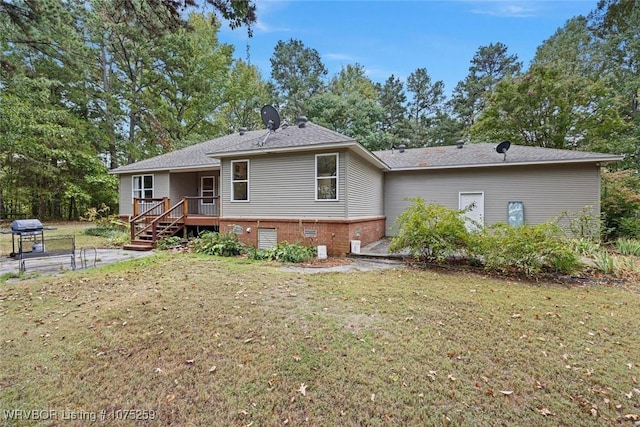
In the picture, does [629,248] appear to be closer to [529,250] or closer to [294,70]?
[529,250]

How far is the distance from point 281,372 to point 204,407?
756 millimetres

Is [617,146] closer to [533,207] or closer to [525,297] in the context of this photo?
[533,207]

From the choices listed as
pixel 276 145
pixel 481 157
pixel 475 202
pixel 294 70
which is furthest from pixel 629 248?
pixel 294 70

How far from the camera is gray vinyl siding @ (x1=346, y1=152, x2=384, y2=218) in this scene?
910cm

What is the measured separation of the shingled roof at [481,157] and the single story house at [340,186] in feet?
0.13

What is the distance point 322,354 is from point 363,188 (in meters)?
7.63

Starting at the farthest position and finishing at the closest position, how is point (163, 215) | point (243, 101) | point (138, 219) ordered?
point (243, 101)
point (138, 219)
point (163, 215)

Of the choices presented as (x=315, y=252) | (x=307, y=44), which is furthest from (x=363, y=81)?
(x=315, y=252)

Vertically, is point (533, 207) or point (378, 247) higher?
point (533, 207)

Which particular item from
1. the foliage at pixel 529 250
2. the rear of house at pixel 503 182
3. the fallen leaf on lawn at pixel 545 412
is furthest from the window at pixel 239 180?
the fallen leaf on lawn at pixel 545 412

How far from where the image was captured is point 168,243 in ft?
35.0

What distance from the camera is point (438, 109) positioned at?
103ft

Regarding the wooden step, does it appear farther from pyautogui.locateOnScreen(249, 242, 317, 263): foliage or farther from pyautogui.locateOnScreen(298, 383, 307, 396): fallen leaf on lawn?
pyautogui.locateOnScreen(298, 383, 307, 396): fallen leaf on lawn

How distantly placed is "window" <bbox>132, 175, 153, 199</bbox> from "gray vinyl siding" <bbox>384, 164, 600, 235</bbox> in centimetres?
1132
